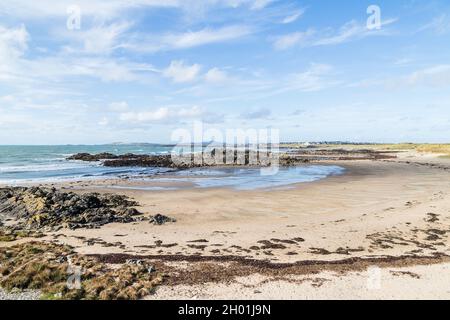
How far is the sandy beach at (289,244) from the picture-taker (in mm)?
10422

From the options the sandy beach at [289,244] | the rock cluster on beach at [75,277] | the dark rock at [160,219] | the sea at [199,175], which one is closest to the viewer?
the rock cluster on beach at [75,277]

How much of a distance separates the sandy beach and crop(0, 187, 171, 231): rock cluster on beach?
4.05 feet

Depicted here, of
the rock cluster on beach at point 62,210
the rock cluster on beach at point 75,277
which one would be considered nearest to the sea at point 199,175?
the rock cluster on beach at point 62,210

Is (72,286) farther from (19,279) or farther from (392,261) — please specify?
(392,261)

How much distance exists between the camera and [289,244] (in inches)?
589

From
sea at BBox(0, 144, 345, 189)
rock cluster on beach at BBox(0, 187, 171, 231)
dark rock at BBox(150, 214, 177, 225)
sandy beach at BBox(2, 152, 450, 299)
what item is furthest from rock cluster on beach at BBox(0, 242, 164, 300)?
sea at BBox(0, 144, 345, 189)

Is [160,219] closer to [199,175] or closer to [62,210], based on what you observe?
[62,210]

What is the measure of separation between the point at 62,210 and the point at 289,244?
1335 centimetres

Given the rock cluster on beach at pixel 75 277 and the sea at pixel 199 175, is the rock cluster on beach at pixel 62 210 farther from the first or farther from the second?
the sea at pixel 199 175

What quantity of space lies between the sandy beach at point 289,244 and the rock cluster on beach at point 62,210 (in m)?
1.23

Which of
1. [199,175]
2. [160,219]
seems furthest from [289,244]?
[199,175]

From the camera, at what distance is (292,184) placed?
33.2 meters
